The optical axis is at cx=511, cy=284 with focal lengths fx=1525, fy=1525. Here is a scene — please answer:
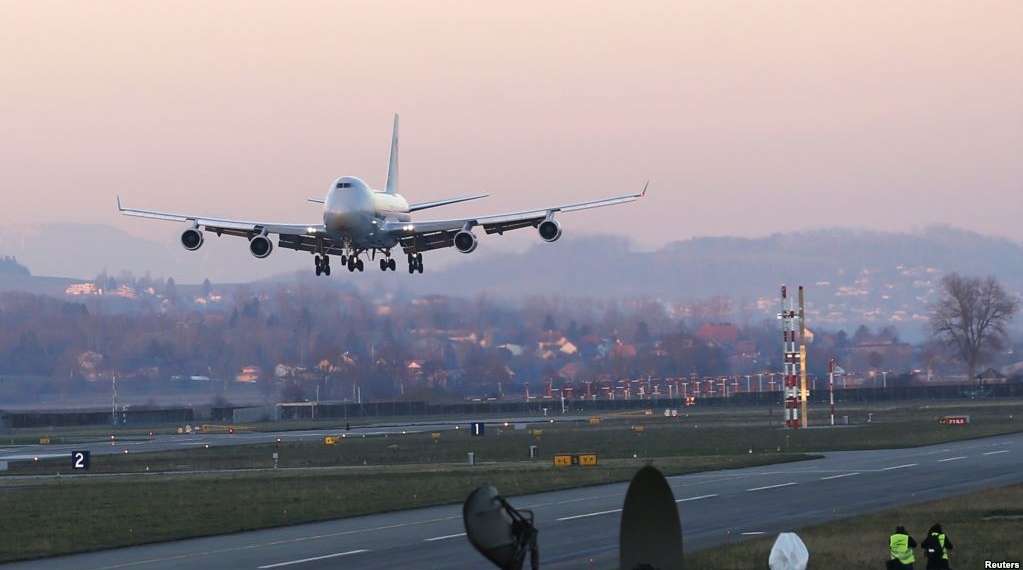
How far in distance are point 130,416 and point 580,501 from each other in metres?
135

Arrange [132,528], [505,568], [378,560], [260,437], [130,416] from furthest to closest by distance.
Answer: [130,416], [260,437], [132,528], [378,560], [505,568]

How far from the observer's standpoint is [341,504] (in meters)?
57.7

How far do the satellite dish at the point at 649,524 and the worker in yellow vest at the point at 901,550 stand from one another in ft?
44.5

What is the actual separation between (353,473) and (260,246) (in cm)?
1229

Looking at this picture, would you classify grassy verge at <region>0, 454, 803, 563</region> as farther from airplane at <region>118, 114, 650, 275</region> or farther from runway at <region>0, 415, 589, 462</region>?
runway at <region>0, 415, 589, 462</region>

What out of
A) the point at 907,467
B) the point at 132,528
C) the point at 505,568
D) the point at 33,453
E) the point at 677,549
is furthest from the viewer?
the point at 33,453

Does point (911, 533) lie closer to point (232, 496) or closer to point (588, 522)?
point (588, 522)

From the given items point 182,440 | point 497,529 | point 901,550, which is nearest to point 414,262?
point 901,550

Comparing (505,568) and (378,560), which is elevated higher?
(505,568)

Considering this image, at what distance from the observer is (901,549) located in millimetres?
30109

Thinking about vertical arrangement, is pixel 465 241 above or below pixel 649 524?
above

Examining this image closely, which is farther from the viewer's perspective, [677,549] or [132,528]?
[132,528]

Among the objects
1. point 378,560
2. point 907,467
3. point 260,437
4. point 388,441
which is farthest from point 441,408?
point 378,560

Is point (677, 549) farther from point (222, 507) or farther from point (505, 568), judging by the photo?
point (222, 507)
